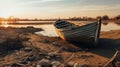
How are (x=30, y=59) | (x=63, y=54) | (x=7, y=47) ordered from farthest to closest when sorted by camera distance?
(x=7, y=47) < (x=63, y=54) < (x=30, y=59)

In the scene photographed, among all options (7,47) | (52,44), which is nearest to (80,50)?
(52,44)

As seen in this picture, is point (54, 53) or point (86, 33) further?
point (86, 33)

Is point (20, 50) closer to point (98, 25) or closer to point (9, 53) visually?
point (9, 53)

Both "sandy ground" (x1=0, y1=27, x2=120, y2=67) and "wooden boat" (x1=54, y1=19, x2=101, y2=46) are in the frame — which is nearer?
"sandy ground" (x1=0, y1=27, x2=120, y2=67)

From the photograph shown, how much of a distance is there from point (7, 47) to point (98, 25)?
6.10 meters

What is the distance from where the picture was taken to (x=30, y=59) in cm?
1402

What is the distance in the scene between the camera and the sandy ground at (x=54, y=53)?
1341cm

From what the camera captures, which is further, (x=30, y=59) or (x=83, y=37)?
(x=83, y=37)

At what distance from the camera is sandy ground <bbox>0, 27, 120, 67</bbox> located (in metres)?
13.4

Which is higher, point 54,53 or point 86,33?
point 86,33

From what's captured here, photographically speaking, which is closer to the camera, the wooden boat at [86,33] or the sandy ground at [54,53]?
the sandy ground at [54,53]

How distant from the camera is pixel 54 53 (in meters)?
15.3

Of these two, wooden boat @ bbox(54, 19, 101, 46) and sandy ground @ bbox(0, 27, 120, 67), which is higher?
wooden boat @ bbox(54, 19, 101, 46)

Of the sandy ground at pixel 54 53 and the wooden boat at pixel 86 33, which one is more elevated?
the wooden boat at pixel 86 33
